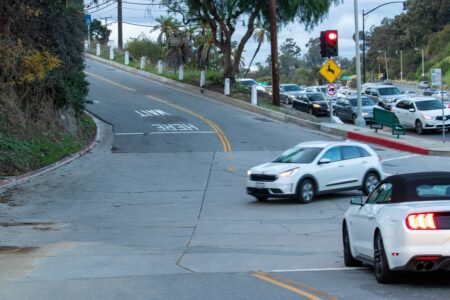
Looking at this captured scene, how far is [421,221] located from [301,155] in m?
11.9

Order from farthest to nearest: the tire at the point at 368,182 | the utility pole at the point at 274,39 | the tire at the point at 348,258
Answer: the utility pole at the point at 274,39 < the tire at the point at 368,182 < the tire at the point at 348,258

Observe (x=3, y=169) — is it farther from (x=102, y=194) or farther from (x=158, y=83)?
(x=158, y=83)

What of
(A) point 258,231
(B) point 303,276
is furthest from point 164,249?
(B) point 303,276

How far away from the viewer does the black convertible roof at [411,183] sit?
8.80 m

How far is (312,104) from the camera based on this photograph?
48.5 meters

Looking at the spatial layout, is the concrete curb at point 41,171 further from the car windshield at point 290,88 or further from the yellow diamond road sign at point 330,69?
the car windshield at point 290,88

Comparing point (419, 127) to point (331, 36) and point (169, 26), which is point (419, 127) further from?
point (169, 26)

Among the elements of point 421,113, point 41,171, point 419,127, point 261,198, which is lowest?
point 261,198

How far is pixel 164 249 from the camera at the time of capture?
13328mm

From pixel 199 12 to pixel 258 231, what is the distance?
3444 centimetres

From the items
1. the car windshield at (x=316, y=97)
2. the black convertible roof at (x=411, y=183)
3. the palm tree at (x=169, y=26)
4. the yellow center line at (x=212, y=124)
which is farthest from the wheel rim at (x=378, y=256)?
the palm tree at (x=169, y=26)

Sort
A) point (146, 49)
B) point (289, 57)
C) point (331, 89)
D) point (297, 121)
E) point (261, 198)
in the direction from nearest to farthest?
point (261, 198), point (331, 89), point (297, 121), point (146, 49), point (289, 57)

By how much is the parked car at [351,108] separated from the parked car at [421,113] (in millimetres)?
3184

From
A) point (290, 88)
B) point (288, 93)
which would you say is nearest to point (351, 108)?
point (288, 93)
